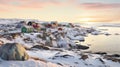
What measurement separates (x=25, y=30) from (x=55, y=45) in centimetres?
2420

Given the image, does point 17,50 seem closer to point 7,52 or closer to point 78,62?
point 7,52

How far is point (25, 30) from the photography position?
75812 mm

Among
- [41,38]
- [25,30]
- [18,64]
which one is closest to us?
[18,64]

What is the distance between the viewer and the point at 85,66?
29.8 m

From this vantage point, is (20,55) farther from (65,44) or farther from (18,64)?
(65,44)

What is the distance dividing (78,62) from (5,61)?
10537mm

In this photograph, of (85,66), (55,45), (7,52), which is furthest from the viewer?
(55,45)

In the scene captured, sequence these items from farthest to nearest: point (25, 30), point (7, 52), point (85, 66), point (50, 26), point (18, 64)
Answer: point (50, 26) → point (25, 30) → point (85, 66) → point (7, 52) → point (18, 64)

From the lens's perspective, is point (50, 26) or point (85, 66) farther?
point (50, 26)

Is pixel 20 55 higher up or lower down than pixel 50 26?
higher up

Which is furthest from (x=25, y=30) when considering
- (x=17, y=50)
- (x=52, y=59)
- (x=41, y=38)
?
(x=17, y=50)

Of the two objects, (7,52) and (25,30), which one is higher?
(7,52)

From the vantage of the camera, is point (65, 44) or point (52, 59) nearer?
point (52, 59)

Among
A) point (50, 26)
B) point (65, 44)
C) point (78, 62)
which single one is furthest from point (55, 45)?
point (50, 26)
